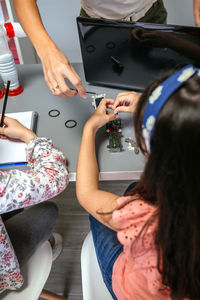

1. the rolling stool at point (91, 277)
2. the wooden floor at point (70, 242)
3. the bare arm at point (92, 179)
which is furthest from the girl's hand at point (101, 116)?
the wooden floor at point (70, 242)

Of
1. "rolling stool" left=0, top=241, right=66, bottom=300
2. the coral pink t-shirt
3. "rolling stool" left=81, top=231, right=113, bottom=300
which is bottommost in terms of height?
"rolling stool" left=0, top=241, right=66, bottom=300

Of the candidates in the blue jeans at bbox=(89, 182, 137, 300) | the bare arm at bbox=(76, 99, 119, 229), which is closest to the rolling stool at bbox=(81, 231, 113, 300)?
the blue jeans at bbox=(89, 182, 137, 300)

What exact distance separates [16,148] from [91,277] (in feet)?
1.53

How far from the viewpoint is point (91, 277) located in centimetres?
81

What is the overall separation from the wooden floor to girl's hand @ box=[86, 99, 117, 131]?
28.7 inches

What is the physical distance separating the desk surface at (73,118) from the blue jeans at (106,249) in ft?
0.52

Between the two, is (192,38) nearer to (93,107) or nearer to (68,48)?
(93,107)

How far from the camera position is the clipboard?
96 centimetres

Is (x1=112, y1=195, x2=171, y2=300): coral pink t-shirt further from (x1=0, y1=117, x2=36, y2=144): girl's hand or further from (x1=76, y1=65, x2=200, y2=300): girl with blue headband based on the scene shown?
(x1=0, y1=117, x2=36, y2=144): girl's hand

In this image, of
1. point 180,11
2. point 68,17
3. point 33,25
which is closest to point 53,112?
point 33,25

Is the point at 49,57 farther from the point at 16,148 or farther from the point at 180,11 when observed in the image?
the point at 180,11

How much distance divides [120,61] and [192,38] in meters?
0.28

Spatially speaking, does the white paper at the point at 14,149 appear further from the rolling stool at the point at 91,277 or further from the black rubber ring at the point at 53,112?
the rolling stool at the point at 91,277

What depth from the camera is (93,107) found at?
1099 mm
